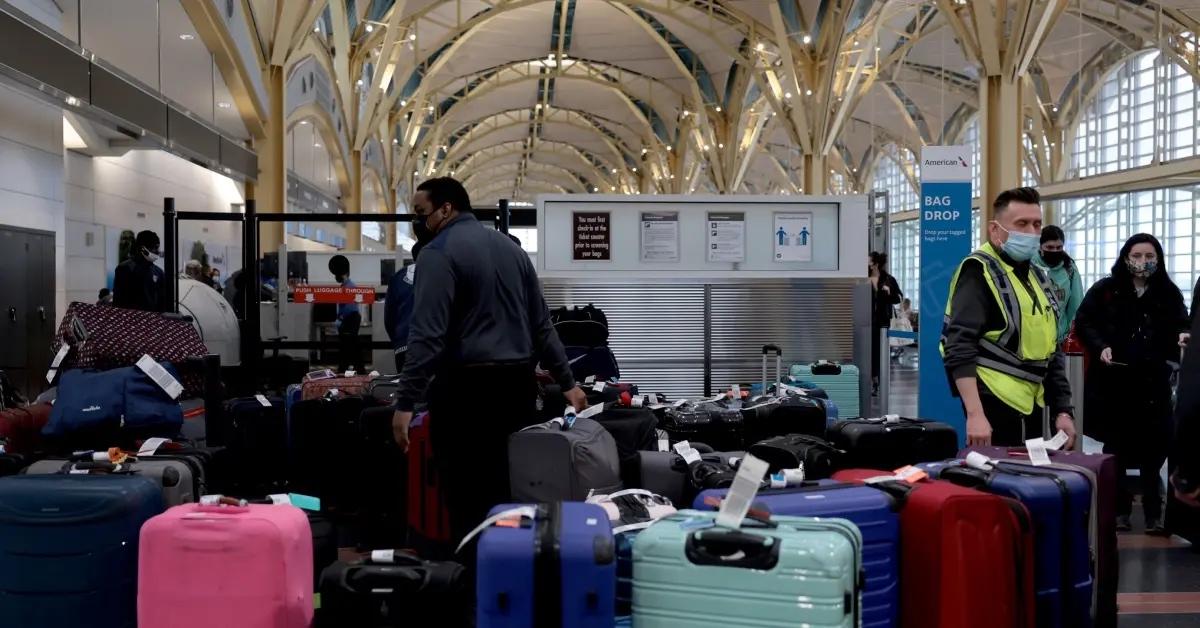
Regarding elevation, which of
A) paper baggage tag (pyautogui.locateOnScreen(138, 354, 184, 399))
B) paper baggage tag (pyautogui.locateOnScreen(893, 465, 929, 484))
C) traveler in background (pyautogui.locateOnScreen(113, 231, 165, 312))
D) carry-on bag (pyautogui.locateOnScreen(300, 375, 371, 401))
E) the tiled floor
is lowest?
the tiled floor

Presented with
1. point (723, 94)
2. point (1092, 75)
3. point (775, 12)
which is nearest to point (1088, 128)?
point (1092, 75)

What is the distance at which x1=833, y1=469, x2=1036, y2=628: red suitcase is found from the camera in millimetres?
2912

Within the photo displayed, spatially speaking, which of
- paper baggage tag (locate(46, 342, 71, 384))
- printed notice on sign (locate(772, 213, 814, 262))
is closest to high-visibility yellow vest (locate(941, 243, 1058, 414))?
printed notice on sign (locate(772, 213, 814, 262))

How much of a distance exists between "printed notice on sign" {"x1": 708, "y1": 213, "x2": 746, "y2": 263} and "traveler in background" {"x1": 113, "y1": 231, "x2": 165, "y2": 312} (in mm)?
4499

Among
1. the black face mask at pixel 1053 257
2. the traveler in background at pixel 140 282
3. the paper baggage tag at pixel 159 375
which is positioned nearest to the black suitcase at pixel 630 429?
the paper baggage tag at pixel 159 375

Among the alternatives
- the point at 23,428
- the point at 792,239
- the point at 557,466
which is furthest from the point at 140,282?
the point at 557,466

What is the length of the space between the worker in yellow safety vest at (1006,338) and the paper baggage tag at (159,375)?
11.4 feet

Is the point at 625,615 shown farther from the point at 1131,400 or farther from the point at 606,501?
the point at 1131,400

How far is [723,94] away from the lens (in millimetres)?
32875

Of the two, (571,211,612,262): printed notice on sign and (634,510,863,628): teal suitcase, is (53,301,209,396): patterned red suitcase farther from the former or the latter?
(634,510,863,628): teal suitcase

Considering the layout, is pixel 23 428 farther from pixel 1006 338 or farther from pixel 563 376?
pixel 1006 338

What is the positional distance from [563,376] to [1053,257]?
134 inches

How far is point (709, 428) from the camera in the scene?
5.09 m

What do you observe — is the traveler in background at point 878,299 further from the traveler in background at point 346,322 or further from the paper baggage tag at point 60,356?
the paper baggage tag at point 60,356
